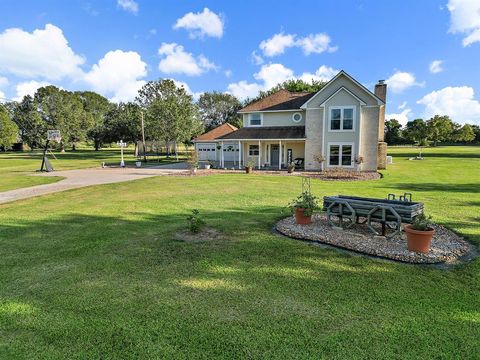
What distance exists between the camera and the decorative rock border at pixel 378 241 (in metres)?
5.79

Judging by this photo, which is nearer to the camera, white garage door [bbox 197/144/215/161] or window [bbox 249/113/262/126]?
window [bbox 249/113/262/126]

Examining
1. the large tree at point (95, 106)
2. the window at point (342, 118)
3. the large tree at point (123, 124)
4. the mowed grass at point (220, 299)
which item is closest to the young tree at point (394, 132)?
the large tree at point (123, 124)

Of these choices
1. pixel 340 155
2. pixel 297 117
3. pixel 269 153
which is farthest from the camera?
pixel 269 153

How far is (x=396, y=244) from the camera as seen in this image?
21.2 ft

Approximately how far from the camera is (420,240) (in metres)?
5.88

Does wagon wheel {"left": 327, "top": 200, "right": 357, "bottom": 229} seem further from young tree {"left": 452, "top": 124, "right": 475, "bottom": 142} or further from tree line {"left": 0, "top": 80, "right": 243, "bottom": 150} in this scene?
young tree {"left": 452, "top": 124, "right": 475, "bottom": 142}

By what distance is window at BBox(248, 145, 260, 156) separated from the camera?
30516mm

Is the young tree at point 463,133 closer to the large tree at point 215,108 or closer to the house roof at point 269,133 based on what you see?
the large tree at point 215,108

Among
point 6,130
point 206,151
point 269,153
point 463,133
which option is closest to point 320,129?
point 269,153

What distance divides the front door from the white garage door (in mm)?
9599

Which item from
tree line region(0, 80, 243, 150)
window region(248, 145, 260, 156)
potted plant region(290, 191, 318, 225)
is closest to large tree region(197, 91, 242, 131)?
tree line region(0, 80, 243, 150)

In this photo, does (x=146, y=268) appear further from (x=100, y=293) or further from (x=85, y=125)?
(x=85, y=125)

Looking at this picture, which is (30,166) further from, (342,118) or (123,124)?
(342,118)

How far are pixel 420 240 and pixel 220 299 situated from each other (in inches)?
166
